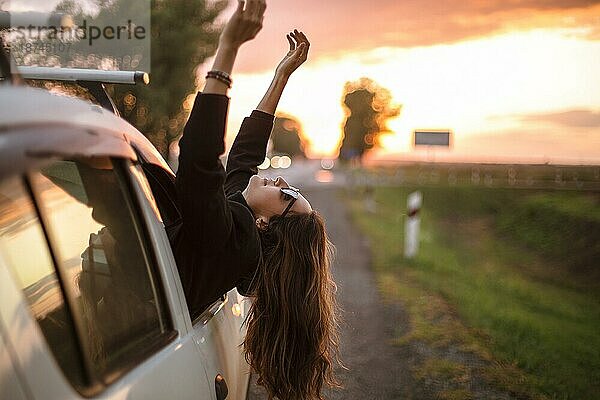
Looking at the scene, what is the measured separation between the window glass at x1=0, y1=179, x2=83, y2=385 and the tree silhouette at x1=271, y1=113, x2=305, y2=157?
16383 cm

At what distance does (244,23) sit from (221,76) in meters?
0.19

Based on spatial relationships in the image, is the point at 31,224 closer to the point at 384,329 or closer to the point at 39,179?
the point at 39,179

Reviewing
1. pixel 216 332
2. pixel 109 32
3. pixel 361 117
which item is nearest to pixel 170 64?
pixel 109 32

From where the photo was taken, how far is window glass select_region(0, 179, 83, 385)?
1.60 m

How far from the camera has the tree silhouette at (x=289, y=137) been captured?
554ft

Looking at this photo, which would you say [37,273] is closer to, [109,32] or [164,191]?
[164,191]

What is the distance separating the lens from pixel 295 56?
3.73 metres

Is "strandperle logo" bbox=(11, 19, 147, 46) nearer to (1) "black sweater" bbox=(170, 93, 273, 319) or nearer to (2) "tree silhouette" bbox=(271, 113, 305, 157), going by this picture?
(1) "black sweater" bbox=(170, 93, 273, 319)

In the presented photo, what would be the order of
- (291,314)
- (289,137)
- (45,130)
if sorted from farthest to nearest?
(289,137)
(291,314)
(45,130)

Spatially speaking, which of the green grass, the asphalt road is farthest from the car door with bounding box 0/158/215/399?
the green grass

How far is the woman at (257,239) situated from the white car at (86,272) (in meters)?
0.16

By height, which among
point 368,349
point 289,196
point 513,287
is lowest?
point 513,287

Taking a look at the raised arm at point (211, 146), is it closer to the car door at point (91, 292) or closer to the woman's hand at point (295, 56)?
the car door at point (91, 292)

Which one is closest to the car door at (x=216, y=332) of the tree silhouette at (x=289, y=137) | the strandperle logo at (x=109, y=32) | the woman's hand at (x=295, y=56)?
the woman's hand at (x=295, y=56)
